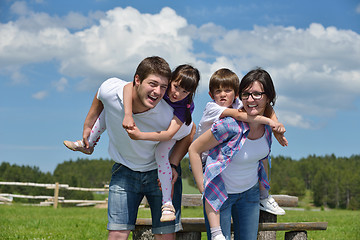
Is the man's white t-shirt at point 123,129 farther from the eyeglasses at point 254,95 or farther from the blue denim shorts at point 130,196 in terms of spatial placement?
the eyeglasses at point 254,95

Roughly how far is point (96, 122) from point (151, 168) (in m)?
0.66

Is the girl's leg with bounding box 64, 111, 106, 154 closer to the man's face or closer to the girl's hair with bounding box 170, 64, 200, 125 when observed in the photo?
the man's face

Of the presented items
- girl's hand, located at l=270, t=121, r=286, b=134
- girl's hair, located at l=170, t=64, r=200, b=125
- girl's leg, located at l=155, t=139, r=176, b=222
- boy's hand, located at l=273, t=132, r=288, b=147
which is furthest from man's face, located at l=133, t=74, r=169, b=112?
boy's hand, located at l=273, t=132, r=288, b=147

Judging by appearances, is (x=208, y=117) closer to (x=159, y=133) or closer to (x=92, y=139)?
(x=159, y=133)

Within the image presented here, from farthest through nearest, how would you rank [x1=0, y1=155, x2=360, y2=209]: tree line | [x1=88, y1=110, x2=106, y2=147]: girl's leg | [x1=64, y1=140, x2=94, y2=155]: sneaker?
[x1=0, y1=155, x2=360, y2=209]: tree line < [x1=64, y1=140, x2=94, y2=155]: sneaker < [x1=88, y1=110, x2=106, y2=147]: girl's leg

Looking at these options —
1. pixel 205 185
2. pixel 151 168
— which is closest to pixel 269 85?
pixel 205 185

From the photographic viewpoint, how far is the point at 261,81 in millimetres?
3277

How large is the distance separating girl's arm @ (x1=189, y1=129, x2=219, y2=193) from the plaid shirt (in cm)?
4

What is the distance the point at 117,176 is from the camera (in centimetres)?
333

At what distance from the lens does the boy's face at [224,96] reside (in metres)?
3.51

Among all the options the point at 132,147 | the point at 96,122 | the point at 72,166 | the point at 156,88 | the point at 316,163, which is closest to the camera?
the point at 156,88

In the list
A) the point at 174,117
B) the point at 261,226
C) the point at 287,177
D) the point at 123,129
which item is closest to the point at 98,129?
the point at 123,129

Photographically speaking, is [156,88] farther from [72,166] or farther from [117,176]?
[72,166]

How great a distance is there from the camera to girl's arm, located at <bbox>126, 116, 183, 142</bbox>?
3.02 metres
